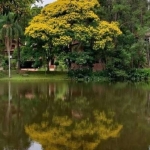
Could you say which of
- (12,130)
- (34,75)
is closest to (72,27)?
(34,75)

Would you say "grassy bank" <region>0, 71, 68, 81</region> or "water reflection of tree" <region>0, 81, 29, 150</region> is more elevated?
"grassy bank" <region>0, 71, 68, 81</region>

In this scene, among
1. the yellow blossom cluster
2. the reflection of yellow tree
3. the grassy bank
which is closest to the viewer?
the reflection of yellow tree

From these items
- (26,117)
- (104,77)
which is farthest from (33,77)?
(26,117)

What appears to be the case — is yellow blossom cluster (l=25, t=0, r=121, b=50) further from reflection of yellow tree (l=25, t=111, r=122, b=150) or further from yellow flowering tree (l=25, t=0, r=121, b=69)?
reflection of yellow tree (l=25, t=111, r=122, b=150)

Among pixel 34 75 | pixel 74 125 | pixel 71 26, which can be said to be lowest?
pixel 74 125

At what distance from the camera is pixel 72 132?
10.6 metres

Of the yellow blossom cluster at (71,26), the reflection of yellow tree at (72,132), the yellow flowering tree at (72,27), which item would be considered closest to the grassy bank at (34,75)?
the yellow flowering tree at (72,27)

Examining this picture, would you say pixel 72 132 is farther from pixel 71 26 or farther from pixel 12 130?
pixel 71 26

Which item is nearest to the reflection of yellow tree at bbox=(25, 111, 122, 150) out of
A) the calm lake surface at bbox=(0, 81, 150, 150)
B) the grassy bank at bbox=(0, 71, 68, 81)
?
the calm lake surface at bbox=(0, 81, 150, 150)

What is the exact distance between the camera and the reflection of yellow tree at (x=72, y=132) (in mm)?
9070

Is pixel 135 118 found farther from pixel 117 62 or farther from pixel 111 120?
pixel 117 62

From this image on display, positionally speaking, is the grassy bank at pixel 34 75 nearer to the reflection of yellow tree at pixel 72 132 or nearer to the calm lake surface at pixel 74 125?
the calm lake surface at pixel 74 125

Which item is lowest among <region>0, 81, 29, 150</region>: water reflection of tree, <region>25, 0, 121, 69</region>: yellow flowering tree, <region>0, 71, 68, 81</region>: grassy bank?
<region>0, 81, 29, 150</region>: water reflection of tree

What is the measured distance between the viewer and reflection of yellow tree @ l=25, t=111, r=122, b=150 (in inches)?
357
